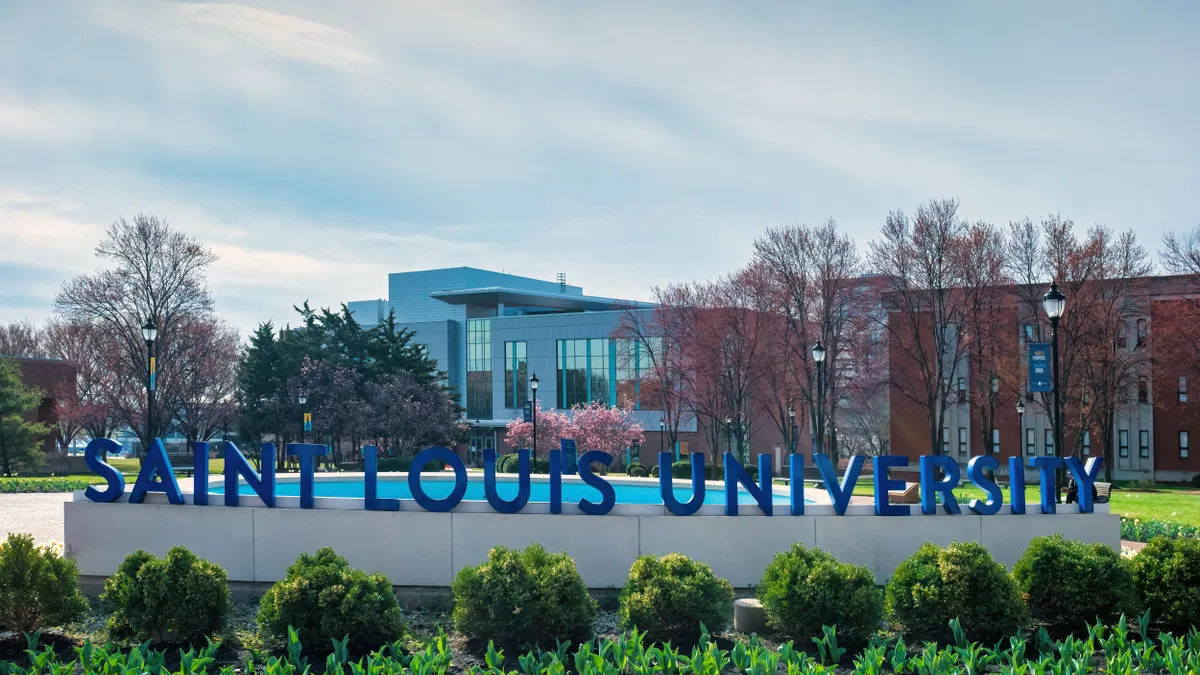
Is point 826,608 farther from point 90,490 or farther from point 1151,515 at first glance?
point 1151,515

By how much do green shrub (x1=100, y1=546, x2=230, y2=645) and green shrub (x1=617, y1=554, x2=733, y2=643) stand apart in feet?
14.6

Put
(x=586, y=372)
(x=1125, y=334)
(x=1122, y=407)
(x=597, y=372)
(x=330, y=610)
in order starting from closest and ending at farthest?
(x=330, y=610)
(x=1122, y=407)
(x=1125, y=334)
(x=597, y=372)
(x=586, y=372)

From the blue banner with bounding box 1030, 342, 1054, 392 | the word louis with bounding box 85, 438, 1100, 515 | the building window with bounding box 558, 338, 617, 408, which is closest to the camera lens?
the word louis with bounding box 85, 438, 1100, 515

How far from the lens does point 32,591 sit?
11.4 m

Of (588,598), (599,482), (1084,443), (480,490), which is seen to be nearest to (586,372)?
(1084,443)

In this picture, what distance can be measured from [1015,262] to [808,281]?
368 inches

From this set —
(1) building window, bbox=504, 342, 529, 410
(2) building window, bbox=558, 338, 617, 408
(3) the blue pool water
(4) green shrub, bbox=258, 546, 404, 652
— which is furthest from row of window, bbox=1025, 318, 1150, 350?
(4) green shrub, bbox=258, 546, 404, 652

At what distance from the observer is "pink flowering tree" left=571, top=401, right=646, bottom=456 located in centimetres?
6241

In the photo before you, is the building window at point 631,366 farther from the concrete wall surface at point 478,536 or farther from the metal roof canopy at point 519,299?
the concrete wall surface at point 478,536

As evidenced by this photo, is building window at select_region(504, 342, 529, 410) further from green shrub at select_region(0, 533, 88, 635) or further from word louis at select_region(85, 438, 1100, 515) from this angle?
green shrub at select_region(0, 533, 88, 635)

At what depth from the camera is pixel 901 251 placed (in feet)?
150

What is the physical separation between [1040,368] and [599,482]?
450 inches

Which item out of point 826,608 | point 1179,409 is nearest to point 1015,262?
point 1179,409

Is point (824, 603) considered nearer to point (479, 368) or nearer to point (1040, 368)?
point (1040, 368)
